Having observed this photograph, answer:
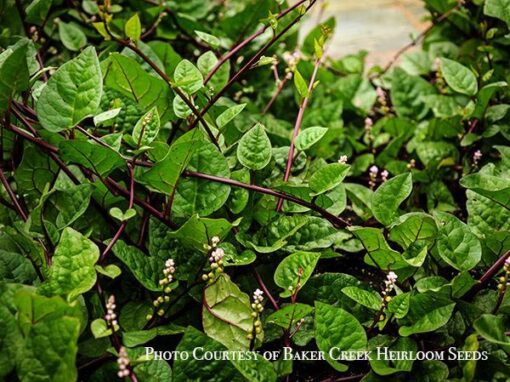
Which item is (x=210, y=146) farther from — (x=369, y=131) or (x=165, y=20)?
(x=165, y=20)

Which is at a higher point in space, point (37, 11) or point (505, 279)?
point (37, 11)

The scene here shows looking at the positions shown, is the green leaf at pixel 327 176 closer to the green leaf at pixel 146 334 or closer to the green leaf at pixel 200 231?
the green leaf at pixel 200 231

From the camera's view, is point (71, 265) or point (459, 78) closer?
point (71, 265)

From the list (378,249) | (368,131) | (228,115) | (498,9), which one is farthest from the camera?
(368,131)

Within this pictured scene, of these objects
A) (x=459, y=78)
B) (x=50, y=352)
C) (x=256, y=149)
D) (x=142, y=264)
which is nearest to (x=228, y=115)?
(x=256, y=149)

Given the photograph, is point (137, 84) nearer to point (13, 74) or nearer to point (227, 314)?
point (13, 74)

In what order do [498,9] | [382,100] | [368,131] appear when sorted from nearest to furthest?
1. [498,9]
2. [368,131]
3. [382,100]

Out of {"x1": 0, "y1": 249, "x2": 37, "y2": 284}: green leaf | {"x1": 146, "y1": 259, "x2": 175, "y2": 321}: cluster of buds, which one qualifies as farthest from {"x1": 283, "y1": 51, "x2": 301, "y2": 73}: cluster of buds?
{"x1": 0, "y1": 249, "x2": 37, "y2": 284}: green leaf

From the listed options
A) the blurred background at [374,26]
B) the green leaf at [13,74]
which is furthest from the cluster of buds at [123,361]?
the blurred background at [374,26]
